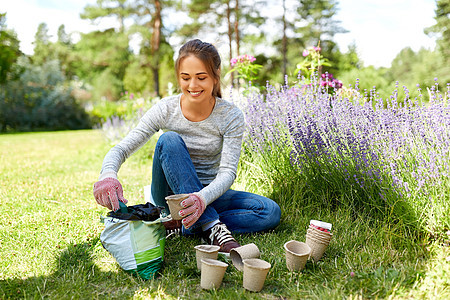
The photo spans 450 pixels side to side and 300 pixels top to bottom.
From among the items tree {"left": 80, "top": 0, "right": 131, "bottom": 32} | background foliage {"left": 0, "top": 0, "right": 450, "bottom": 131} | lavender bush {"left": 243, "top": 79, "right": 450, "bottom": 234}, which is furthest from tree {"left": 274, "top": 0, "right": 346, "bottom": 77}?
lavender bush {"left": 243, "top": 79, "right": 450, "bottom": 234}

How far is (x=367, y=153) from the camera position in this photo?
2117 mm

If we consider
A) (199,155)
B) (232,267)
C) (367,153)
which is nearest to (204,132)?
(199,155)

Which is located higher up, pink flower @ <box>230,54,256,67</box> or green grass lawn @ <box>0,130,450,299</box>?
pink flower @ <box>230,54,256,67</box>

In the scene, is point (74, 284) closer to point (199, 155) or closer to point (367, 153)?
point (199, 155)

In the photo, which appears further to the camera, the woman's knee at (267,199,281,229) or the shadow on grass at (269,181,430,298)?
the woman's knee at (267,199,281,229)

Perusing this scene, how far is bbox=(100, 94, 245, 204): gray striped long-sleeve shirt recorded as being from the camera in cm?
200

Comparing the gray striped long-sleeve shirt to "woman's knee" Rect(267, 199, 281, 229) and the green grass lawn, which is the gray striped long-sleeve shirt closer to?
"woman's knee" Rect(267, 199, 281, 229)

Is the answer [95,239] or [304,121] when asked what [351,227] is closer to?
[304,121]

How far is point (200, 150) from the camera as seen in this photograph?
210 centimetres

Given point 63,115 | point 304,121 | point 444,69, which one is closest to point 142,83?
point 63,115

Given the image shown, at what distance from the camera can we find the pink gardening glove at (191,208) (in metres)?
1.66

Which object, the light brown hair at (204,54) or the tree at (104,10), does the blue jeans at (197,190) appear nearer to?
the light brown hair at (204,54)

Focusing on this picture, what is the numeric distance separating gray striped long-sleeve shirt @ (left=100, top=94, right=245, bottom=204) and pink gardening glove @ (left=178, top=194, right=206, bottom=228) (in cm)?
29

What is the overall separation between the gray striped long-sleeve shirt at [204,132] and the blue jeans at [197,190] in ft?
0.44
